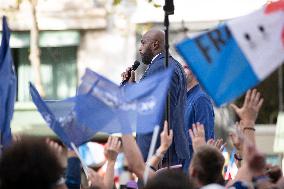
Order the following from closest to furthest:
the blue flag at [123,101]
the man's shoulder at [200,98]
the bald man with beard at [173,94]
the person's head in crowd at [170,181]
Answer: the person's head in crowd at [170,181]
the blue flag at [123,101]
the bald man with beard at [173,94]
the man's shoulder at [200,98]

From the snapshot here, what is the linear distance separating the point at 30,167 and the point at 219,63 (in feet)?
5.92

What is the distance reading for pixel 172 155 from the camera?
9914mm

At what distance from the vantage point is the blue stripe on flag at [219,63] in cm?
734

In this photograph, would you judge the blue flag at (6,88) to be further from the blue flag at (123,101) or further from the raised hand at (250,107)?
the raised hand at (250,107)

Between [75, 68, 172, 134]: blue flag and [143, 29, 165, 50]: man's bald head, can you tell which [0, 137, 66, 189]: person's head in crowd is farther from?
[143, 29, 165, 50]: man's bald head

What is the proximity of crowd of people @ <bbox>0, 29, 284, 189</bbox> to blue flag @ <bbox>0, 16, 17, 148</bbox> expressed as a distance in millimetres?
634

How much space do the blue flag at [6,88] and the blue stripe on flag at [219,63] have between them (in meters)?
1.68

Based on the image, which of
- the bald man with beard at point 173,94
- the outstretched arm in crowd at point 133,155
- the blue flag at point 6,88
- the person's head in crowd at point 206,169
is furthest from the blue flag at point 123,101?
the bald man with beard at point 173,94

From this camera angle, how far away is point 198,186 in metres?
6.89

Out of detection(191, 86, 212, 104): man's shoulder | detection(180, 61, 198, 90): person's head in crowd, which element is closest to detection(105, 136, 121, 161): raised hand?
detection(191, 86, 212, 104): man's shoulder

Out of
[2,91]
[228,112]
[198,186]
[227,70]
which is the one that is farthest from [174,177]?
[228,112]

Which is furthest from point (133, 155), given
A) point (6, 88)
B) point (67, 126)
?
point (6, 88)

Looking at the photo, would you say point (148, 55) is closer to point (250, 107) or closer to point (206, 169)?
point (250, 107)

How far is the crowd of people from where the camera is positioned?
6.09 m
